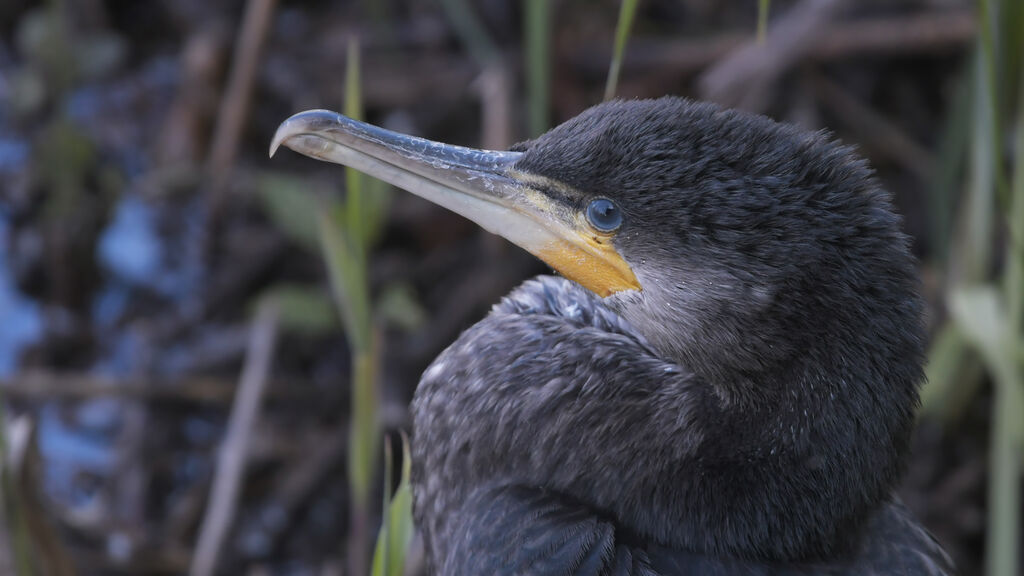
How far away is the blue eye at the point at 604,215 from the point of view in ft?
5.03

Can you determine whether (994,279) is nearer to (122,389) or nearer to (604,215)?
(604,215)

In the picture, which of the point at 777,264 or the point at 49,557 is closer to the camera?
the point at 777,264

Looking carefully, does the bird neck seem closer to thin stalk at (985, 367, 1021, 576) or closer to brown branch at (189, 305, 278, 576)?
thin stalk at (985, 367, 1021, 576)

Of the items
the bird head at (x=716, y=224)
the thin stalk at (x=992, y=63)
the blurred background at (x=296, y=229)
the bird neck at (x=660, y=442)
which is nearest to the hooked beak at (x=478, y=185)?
the bird head at (x=716, y=224)

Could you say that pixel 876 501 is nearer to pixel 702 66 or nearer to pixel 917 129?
pixel 702 66

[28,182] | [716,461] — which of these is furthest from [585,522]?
[28,182]

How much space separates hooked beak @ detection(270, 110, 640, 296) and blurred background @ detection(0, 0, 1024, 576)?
1.41m

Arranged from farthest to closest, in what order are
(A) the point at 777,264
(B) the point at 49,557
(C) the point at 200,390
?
(C) the point at 200,390
(B) the point at 49,557
(A) the point at 777,264

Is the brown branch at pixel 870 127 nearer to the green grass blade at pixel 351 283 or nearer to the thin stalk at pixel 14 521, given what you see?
the green grass blade at pixel 351 283

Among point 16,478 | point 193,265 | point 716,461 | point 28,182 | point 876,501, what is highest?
point 28,182

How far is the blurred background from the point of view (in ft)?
10.5

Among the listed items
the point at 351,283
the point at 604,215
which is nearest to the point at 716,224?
the point at 604,215

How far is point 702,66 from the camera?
11.7 ft

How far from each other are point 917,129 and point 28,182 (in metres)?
2.95
